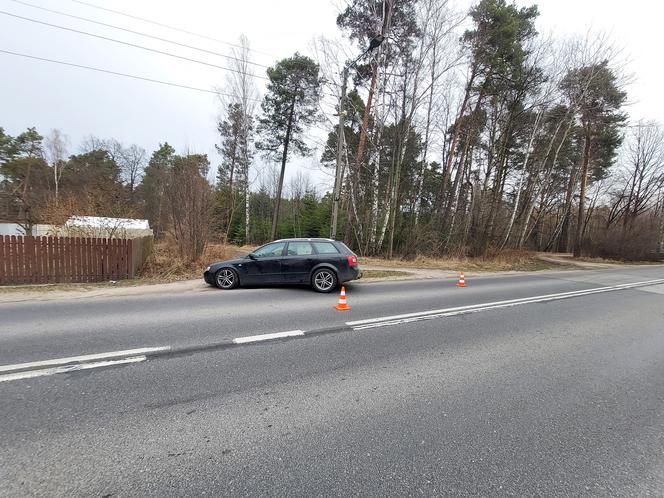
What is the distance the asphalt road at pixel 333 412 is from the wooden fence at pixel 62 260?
4000mm

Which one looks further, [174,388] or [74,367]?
[74,367]

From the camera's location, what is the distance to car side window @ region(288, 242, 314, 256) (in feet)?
27.3

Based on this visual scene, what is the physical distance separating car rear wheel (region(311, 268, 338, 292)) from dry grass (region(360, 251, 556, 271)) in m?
7.32

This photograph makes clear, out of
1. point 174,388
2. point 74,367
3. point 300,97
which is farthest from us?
point 300,97

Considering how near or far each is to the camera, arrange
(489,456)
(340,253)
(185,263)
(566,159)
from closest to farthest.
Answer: (489,456), (340,253), (185,263), (566,159)

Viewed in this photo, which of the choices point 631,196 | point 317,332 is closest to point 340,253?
point 317,332

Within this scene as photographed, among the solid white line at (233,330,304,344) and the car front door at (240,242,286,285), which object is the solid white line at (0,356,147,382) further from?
the car front door at (240,242,286,285)

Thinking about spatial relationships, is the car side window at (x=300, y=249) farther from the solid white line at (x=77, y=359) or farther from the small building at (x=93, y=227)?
the small building at (x=93, y=227)

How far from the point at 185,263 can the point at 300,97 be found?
60.8 feet

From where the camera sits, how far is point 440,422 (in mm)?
2609

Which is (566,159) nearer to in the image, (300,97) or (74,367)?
(300,97)

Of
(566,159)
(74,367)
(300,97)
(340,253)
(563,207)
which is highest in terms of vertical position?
(300,97)

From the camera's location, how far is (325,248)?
8438mm

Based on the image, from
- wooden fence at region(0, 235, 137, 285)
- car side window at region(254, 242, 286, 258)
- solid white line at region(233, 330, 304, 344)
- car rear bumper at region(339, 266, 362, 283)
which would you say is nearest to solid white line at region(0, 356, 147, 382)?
solid white line at region(233, 330, 304, 344)
